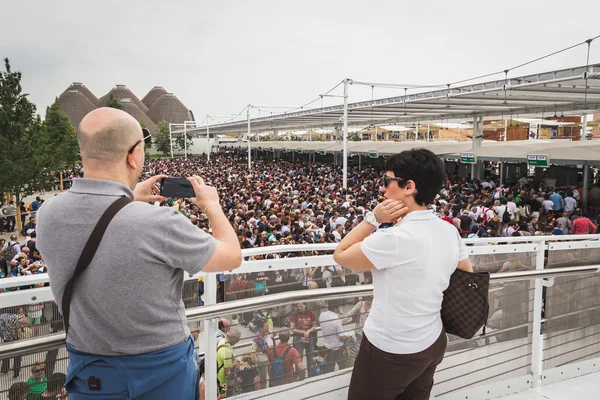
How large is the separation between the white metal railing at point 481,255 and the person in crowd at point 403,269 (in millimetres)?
419

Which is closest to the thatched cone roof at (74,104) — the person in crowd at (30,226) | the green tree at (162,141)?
the green tree at (162,141)

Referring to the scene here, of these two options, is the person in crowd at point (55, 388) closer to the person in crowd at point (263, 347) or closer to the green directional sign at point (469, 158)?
the person in crowd at point (263, 347)

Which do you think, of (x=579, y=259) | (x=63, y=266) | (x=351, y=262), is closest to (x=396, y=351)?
(x=351, y=262)

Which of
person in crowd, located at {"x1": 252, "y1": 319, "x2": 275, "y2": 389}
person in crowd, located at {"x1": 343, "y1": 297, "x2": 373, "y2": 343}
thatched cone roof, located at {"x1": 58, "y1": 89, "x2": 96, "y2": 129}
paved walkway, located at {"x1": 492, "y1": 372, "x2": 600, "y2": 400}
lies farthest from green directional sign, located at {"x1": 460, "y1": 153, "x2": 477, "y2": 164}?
thatched cone roof, located at {"x1": 58, "y1": 89, "x2": 96, "y2": 129}

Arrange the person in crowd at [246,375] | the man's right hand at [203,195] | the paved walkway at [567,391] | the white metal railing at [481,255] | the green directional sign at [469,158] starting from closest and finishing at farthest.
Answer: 1. the man's right hand at [203,195]
2. the white metal railing at [481,255]
3. the person in crowd at [246,375]
4. the paved walkway at [567,391]
5. the green directional sign at [469,158]

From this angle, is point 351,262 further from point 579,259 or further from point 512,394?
point 579,259

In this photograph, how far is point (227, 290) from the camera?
6.92 ft

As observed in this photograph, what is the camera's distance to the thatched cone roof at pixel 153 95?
136 meters

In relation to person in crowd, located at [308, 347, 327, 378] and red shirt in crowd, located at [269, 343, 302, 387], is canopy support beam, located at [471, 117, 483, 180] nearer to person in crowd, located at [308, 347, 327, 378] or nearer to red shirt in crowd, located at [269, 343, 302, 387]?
person in crowd, located at [308, 347, 327, 378]

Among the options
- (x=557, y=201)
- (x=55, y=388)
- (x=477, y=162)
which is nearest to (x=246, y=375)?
(x=55, y=388)

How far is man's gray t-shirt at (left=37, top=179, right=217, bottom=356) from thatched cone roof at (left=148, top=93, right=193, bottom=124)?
5000 inches

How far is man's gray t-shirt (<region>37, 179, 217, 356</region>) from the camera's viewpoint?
122 cm

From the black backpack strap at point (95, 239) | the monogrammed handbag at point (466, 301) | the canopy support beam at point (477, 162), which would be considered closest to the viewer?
the black backpack strap at point (95, 239)

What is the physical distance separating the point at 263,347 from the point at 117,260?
1.26 metres
